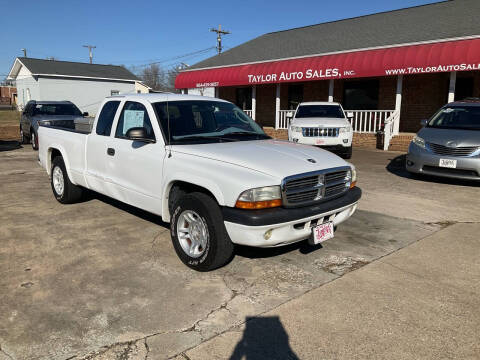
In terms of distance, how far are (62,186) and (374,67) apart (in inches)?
478

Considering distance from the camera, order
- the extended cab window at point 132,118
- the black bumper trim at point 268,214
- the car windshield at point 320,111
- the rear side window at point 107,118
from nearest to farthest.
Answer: the black bumper trim at point 268,214
the extended cab window at point 132,118
the rear side window at point 107,118
the car windshield at point 320,111

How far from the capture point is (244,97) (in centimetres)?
2364

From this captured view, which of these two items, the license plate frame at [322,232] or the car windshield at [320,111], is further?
the car windshield at [320,111]

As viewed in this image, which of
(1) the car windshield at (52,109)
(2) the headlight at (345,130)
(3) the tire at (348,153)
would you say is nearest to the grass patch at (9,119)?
(1) the car windshield at (52,109)

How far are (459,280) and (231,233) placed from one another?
7.31ft

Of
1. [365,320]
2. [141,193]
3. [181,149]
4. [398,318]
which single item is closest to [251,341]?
[365,320]

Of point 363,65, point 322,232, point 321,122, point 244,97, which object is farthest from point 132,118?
point 244,97

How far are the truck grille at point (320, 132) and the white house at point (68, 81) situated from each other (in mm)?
32008

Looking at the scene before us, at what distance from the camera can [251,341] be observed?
2848 millimetres

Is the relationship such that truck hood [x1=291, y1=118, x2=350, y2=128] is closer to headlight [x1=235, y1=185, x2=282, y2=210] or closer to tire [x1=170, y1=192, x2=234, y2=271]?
tire [x1=170, y1=192, x2=234, y2=271]

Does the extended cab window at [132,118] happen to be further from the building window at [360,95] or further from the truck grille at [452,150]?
the building window at [360,95]

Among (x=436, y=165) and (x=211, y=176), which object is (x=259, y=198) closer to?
(x=211, y=176)

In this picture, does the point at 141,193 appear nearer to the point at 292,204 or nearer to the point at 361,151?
the point at 292,204

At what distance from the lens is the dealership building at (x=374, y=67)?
13708mm
